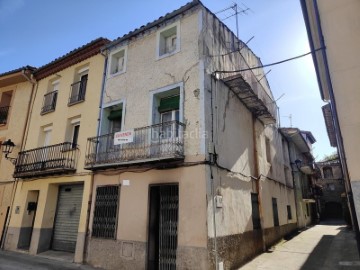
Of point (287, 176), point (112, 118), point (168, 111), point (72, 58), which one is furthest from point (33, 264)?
point (287, 176)

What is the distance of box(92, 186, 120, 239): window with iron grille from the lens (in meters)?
8.66

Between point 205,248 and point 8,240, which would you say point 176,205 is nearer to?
point 205,248

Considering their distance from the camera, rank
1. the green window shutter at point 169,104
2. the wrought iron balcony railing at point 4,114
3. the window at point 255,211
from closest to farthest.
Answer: the green window shutter at point 169,104 < the window at point 255,211 < the wrought iron balcony railing at point 4,114

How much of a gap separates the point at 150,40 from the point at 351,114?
7589 millimetres

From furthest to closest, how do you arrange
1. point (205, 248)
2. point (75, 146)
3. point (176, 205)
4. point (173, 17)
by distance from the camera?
point (75, 146)
point (173, 17)
point (176, 205)
point (205, 248)

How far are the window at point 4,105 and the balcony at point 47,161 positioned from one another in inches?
153

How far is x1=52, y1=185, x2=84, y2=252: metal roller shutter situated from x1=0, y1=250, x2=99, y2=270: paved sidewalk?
927 mm

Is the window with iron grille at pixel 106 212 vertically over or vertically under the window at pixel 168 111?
under

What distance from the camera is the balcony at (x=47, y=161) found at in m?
10.6

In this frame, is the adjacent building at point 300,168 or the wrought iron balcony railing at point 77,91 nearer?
the wrought iron balcony railing at point 77,91

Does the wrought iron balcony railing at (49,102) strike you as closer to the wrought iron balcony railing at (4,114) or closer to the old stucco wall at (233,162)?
the wrought iron balcony railing at (4,114)

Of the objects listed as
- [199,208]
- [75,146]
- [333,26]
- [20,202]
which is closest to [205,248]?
[199,208]

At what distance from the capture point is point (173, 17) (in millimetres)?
9484

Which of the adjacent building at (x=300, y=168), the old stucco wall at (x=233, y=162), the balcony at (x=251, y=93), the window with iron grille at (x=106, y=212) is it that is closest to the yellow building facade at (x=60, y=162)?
the window with iron grille at (x=106, y=212)
